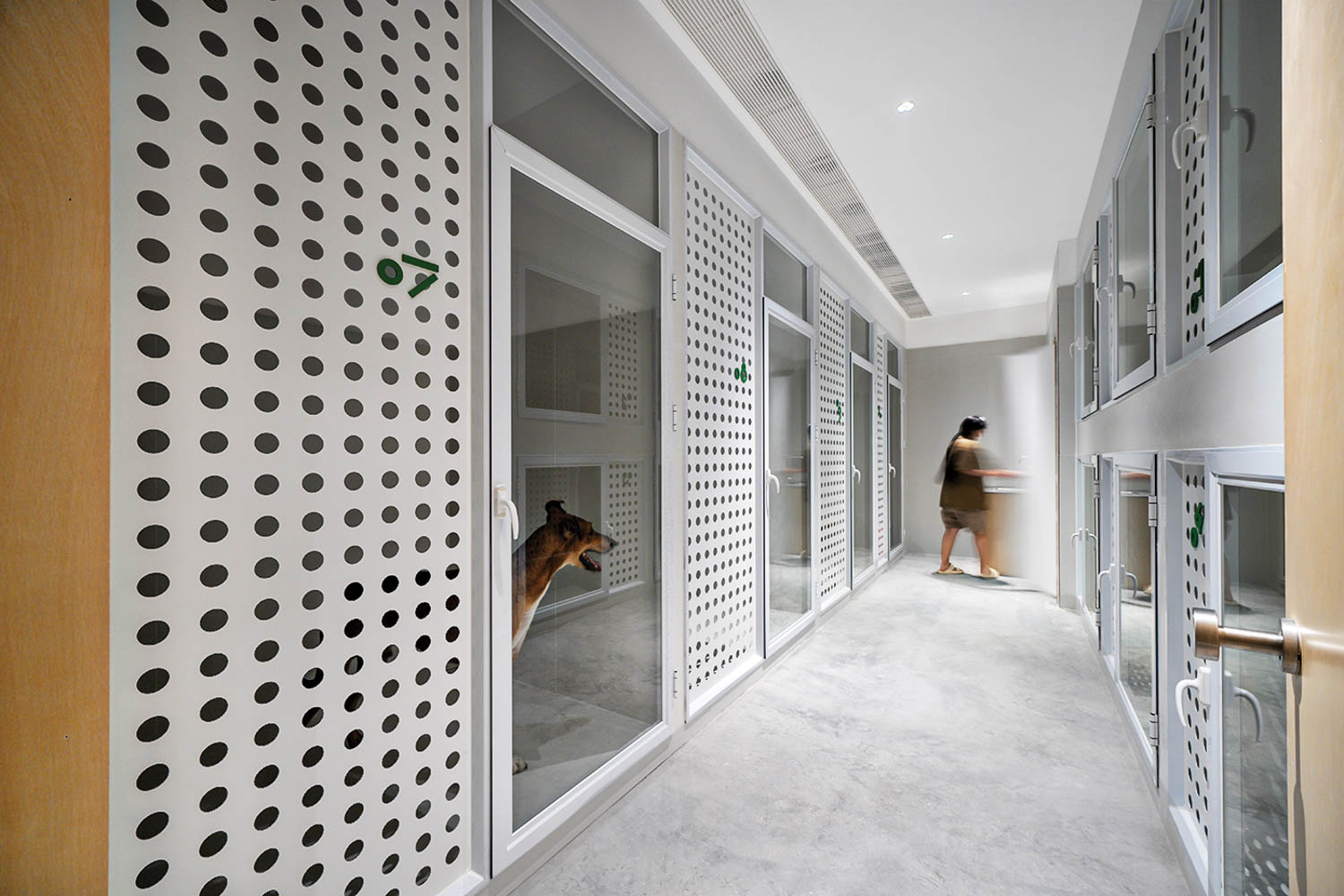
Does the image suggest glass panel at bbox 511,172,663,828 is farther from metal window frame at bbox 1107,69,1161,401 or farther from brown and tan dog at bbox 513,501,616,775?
metal window frame at bbox 1107,69,1161,401

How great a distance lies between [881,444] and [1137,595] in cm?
388

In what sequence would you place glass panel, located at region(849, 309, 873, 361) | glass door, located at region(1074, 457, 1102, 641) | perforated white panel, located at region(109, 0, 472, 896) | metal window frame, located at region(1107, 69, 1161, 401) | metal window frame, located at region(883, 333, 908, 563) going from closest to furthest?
perforated white panel, located at region(109, 0, 472, 896)
metal window frame, located at region(1107, 69, 1161, 401)
glass door, located at region(1074, 457, 1102, 641)
glass panel, located at region(849, 309, 873, 361)
metal window frame, located at region(883, 333, 908, 563)

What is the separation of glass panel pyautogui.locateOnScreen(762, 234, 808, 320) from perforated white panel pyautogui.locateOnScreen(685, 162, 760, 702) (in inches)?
12.8

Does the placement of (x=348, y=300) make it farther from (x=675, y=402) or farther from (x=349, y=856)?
(x=675, y=402)

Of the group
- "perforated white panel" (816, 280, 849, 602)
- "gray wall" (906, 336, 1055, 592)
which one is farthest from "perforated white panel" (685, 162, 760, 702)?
"gray wall" (906, 336, 1055, 592)

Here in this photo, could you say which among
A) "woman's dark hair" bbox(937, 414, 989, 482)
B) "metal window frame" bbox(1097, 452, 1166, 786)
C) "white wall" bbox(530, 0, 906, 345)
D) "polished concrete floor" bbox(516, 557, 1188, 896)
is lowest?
"polished concrete floor" bbox(516, 557, 1188, 896)

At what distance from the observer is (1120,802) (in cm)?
212

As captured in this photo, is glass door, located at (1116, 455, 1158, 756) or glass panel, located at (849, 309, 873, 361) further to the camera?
glass panel, located at (849, 309, 873, 361)

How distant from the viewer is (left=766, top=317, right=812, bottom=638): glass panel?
3488mm

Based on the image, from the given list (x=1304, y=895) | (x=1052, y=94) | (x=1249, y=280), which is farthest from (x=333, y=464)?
(x=1052, y=94)

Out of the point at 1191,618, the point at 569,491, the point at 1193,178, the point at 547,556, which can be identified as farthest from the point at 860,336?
the point at 547,556

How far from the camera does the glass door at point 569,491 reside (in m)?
1.67

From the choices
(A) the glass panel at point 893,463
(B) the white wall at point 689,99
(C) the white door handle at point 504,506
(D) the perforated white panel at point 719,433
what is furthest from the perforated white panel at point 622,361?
(A) the glass panel at point 893,463

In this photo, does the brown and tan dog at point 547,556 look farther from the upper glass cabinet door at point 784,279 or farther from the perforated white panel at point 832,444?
the perforated white panel at point 832,444
